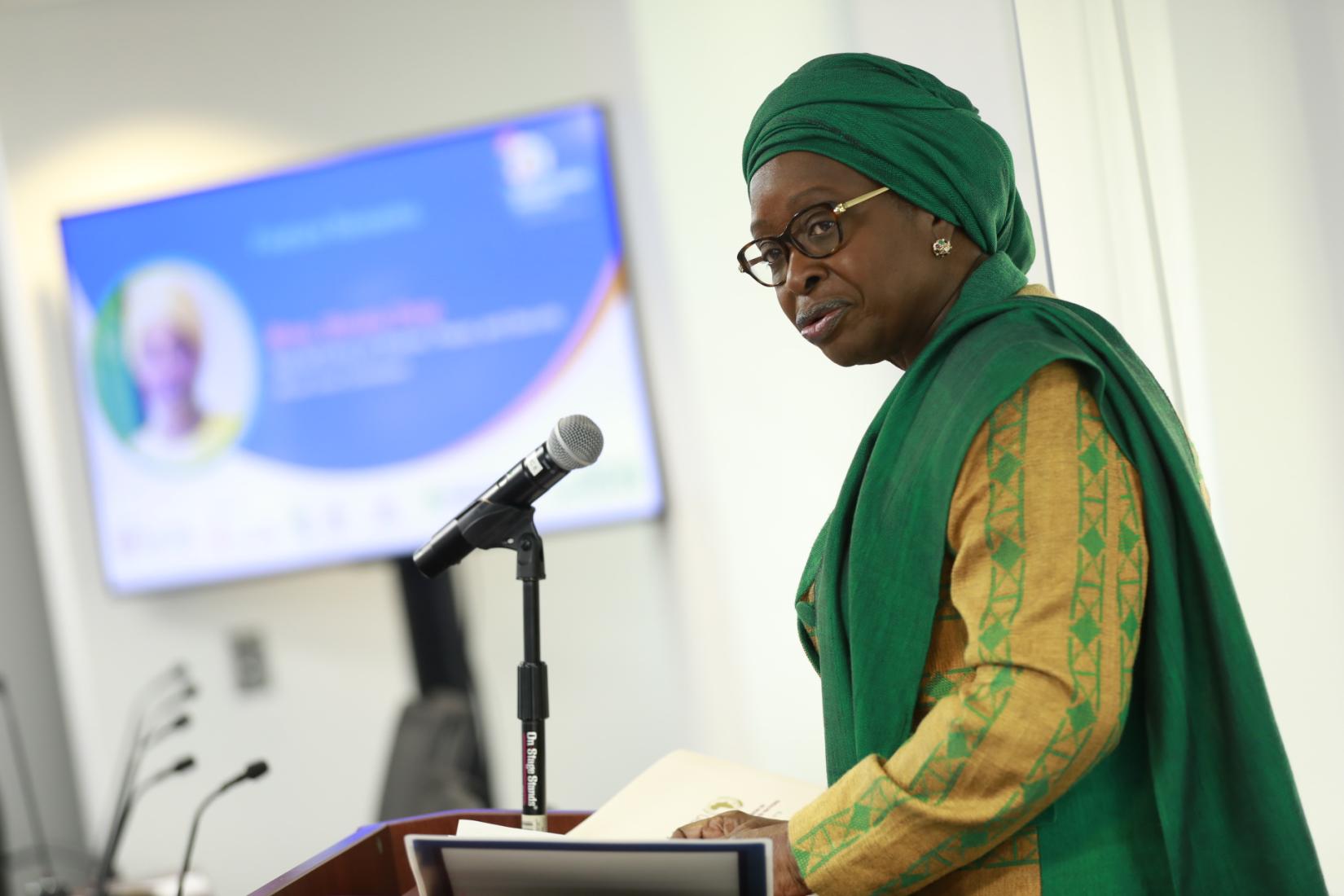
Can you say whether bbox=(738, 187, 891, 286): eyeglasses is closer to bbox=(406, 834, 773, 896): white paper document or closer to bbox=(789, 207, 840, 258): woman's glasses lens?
bbox=(789, 207, 840, 258): woman's glasses lens

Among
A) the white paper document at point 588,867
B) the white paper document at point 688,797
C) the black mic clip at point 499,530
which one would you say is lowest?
the white paper document at point 688,797

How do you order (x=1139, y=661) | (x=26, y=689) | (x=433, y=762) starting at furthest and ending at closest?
1. (x=26, y=689)
2. (x=433, y=762)
3. (x=1139, y=661)

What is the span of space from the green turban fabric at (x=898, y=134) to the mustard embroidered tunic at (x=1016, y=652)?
23 centimetres

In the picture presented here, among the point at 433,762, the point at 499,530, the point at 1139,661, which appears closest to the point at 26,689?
the point at 433,762

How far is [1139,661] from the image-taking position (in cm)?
103

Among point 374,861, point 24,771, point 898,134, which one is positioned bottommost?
point 24,771

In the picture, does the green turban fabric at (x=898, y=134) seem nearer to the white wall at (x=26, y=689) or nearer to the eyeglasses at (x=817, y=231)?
the eyeglasses at (x=817, y=231)

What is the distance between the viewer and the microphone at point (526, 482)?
50.8 inches

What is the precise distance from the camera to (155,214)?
3615mm

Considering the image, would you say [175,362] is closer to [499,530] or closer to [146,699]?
[146,699]

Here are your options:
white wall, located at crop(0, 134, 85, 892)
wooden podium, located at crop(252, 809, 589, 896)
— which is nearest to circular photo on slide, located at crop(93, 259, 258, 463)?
white wall, located at crop(0, 134, 85, 892)

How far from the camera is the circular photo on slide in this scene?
3598 mm

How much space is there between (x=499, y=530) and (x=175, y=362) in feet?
8.71

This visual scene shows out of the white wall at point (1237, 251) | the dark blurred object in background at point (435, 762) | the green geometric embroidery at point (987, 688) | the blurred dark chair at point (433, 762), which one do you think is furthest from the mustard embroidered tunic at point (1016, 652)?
the blurred dark chair at point (433, 762)
